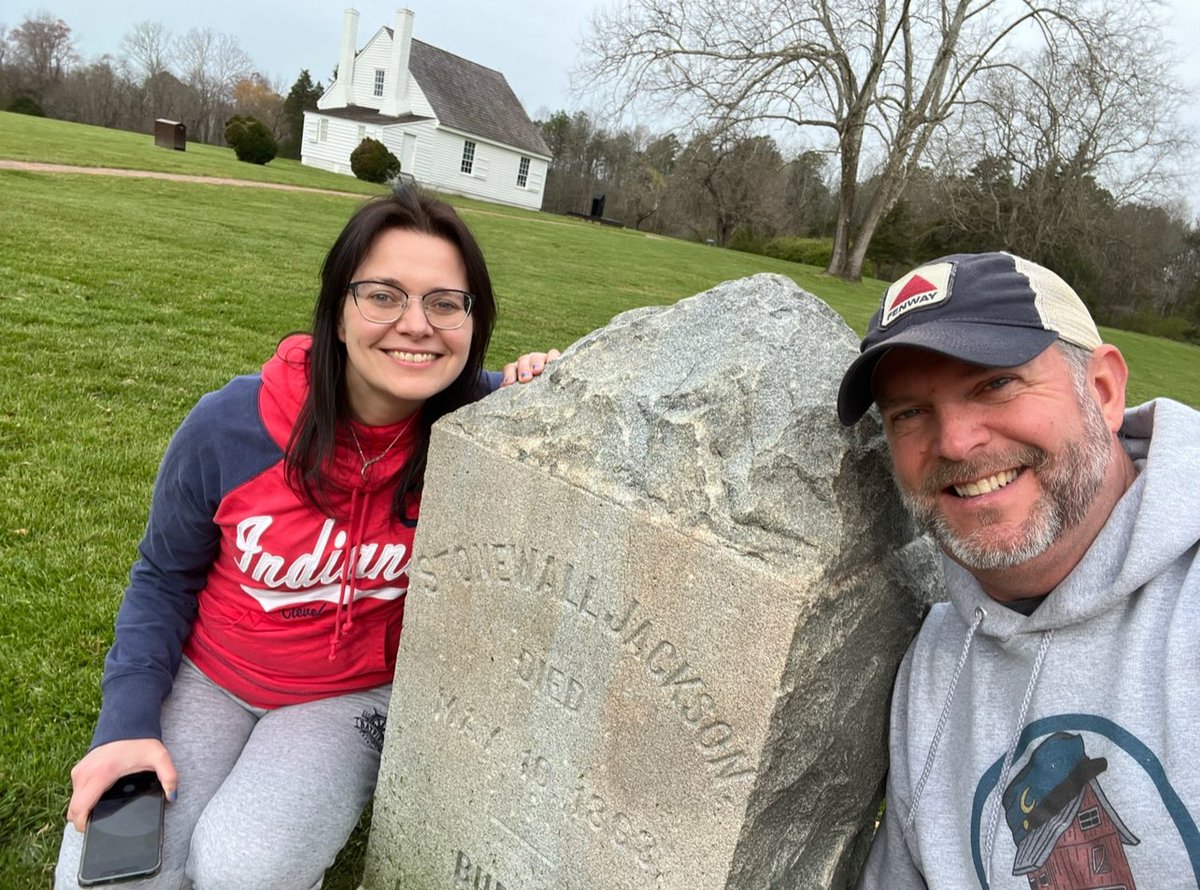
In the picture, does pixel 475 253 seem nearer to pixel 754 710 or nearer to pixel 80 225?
pixel 754 710

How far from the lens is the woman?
1909 millimetres

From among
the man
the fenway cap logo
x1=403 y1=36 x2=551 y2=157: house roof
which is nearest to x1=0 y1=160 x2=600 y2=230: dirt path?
the fenway cap logo

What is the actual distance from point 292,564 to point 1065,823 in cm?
162

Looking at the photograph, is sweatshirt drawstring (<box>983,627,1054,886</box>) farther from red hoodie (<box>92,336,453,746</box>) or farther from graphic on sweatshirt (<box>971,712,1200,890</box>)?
red hoodie (<box>92,336,453,746</box>)

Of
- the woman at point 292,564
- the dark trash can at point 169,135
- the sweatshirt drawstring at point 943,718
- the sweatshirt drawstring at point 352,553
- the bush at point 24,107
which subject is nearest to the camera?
the sweatshirt drawstring at point 943,718

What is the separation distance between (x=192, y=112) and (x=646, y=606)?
197 feet

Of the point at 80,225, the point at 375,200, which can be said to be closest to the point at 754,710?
the point at 375,200

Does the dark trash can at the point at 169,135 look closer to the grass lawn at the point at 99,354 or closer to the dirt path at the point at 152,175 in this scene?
the dirt path at the point at 152,175

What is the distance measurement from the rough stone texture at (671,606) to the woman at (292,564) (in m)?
0.22

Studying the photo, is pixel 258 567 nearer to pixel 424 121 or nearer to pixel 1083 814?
pixel 1083 814

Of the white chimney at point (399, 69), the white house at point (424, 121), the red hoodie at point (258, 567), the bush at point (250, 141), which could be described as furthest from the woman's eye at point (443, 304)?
the white chimney at point (399, 69)

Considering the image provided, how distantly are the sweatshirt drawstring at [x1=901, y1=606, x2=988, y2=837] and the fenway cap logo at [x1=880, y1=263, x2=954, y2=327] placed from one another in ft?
1.78

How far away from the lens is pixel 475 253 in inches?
79.9

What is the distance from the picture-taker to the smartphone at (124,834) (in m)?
1.77
